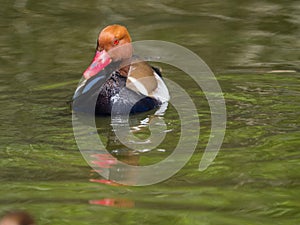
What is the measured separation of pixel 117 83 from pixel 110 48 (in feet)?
1.54

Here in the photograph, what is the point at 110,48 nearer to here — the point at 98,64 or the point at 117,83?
the point at 98,64

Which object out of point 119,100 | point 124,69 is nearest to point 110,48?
point 124,69

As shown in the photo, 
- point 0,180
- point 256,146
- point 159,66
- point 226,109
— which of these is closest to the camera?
point 0,180

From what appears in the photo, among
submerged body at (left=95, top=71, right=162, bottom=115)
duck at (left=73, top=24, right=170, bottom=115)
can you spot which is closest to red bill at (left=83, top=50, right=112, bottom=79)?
duck at (left=73, top=24, right=170, bottom=115)

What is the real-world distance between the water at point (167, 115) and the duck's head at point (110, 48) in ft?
1.66

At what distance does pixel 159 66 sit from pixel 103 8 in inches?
109

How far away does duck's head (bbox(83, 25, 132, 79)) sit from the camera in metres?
8.98

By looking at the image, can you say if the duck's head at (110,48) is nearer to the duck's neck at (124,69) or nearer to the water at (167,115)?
the duck's neck at (124,69)

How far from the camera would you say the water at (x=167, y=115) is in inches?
231

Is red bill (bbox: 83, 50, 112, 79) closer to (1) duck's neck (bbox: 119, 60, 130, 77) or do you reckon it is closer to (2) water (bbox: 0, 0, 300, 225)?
(1) duck's neck (bbox: 119, 60, 130, 77)

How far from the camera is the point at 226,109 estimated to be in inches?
329

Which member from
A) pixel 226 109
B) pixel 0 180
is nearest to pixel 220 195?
pixel 0 180

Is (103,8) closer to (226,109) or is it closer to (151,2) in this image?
(151,2)

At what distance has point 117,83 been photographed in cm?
890
